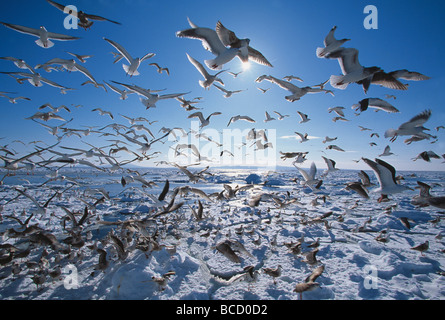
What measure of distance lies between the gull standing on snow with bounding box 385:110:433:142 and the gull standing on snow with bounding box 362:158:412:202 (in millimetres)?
1571

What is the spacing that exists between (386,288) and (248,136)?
22.5 feet

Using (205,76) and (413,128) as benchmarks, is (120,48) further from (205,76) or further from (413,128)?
(413,128)

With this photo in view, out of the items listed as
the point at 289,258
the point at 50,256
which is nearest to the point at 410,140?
the point at 289,258

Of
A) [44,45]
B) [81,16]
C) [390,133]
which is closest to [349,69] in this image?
[390,133]

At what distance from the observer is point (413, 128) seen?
4727 mm

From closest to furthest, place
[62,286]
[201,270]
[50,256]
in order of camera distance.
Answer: [62,286] < [201,270] < [50,256]

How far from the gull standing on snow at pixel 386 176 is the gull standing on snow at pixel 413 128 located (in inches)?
61.9

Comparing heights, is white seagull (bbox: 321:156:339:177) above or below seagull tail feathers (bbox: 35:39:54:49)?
below

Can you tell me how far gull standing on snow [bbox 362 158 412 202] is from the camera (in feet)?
12.8

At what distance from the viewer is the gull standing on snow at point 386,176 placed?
389 centimetres

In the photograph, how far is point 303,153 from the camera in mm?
7207

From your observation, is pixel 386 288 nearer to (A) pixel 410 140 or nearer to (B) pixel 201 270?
(B) pixel 201 270

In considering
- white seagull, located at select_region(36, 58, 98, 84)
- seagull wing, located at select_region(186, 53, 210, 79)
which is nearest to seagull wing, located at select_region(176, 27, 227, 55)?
seagull wing, located at select_region(186, 53, 210, 79)

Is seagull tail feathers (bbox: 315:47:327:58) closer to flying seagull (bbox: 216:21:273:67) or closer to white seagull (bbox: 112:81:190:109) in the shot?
flying seagull (bbox: 216:21:273:67)
